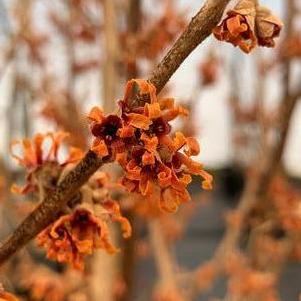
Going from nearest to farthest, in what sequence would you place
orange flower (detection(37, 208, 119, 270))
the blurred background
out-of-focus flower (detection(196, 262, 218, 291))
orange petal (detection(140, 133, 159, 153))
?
orange petal (detection(140, 133, 159, 153)), orange flower (detection(37, 208, 119, 270)), the blurred background, out-of-focus flower (detection(196, 262, 218, 291))

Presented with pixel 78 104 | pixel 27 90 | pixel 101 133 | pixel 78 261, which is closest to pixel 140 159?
pixel 101 133

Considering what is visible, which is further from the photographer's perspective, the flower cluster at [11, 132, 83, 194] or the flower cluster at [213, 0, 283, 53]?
the flower cluster at [11, 132, 83, 194]

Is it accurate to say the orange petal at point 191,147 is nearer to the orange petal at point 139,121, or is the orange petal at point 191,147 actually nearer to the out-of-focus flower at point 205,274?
the orange petal at point 139,121

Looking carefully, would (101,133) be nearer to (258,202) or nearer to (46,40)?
(258,202)

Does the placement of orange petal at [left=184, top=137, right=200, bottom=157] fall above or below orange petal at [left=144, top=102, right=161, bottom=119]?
below

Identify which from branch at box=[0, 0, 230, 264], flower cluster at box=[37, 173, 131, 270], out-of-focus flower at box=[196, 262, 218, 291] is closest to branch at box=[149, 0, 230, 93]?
branch at box=[0, 0, 230, 264]

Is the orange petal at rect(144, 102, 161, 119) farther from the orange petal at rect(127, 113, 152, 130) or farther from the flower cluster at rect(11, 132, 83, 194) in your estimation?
the flower cluster at rect(11, 132, 83, 194)

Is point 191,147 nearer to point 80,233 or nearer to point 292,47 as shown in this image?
point 80,233
